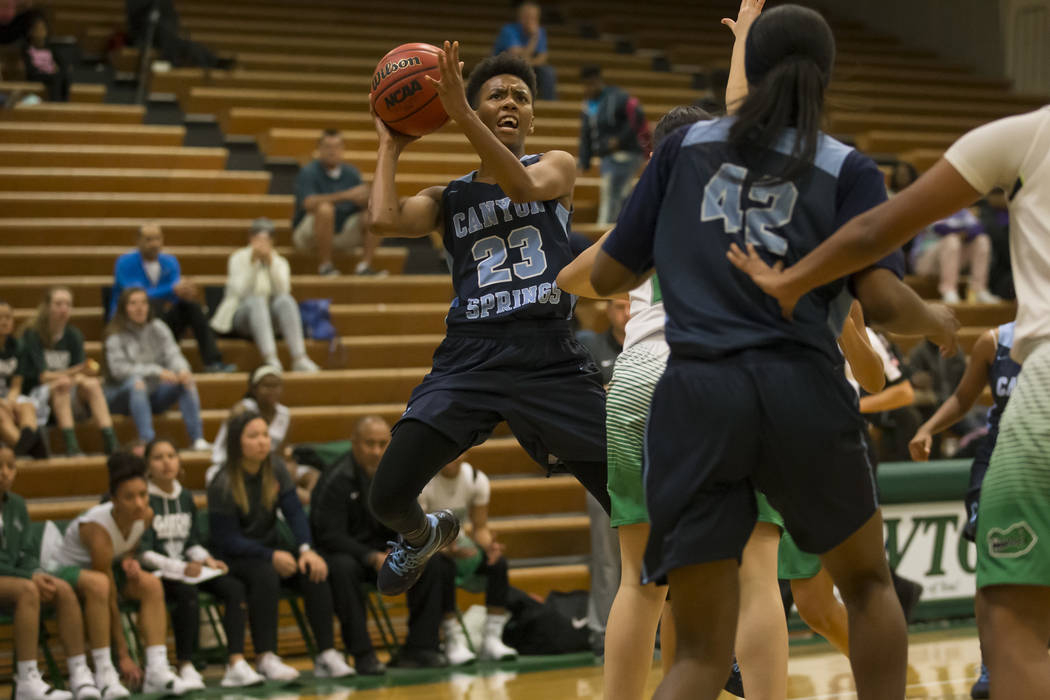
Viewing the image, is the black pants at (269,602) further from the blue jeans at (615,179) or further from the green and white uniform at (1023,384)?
the blue jeans at (615,179)

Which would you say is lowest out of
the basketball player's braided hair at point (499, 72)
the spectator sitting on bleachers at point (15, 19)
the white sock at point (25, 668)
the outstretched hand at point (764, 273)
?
the white sock at point (25, 668)

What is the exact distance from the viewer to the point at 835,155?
2885 mm

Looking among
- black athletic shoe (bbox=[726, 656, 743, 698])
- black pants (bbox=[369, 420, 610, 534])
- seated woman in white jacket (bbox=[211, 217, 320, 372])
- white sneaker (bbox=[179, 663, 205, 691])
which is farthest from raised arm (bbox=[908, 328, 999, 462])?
seated woman in white jacket (bbox=[211, 217, 320, 372])

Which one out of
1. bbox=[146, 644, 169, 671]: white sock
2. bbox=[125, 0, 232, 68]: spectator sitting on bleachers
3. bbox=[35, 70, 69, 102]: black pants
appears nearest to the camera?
bbox=[146, 644, 169, 671]: white sock

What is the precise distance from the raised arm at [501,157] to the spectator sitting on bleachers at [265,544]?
3764 millimetres

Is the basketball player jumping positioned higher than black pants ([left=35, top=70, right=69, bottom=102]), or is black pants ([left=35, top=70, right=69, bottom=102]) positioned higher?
black pants ([left=35, top=70, right=69, bottom=102])

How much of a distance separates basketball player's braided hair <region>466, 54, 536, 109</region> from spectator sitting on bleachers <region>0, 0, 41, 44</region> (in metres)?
9.19

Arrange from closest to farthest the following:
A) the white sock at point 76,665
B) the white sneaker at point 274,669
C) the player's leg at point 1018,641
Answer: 1. the player's leg at point 1018,641
2. the white sock at point 76,665
3. the white sneaker at point 274,669

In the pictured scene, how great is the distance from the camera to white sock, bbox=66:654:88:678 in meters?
6.82

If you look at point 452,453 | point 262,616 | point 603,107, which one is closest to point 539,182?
point 452,453


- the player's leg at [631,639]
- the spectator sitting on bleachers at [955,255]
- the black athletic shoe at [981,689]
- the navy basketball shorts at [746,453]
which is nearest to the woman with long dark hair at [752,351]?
the navy basketball shorts at [746,453]

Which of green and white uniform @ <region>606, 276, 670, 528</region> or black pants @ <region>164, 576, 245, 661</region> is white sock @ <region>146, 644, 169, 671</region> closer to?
black pants @ <region>164, 576, 245, 661</region>

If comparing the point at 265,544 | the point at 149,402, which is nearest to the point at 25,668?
the point at 265,544

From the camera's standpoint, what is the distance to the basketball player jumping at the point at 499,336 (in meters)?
4.17
